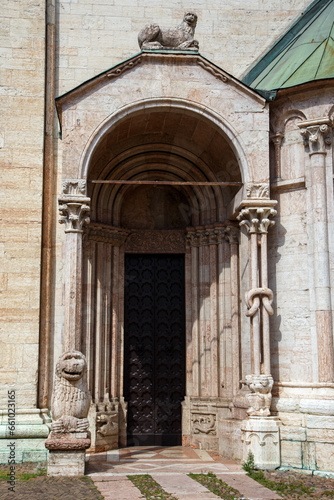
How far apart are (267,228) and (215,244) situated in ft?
7.03

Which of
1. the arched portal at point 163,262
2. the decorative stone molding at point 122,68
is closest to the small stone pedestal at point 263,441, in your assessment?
the arched portal at point 163,262

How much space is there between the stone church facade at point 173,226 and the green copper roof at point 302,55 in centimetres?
5

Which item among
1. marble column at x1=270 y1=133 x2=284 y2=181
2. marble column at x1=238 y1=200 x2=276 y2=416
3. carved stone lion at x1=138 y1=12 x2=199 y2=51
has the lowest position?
marble column at x1=238 y1=200 x2=276 y2=416

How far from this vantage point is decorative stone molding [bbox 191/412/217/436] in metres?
12.3

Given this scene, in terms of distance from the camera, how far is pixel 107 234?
1312 centimetres

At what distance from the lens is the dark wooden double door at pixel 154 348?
1309cm

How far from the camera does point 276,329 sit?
1112 cm

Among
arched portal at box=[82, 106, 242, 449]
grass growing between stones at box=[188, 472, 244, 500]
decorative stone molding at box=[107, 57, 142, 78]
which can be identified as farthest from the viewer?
arched portal at box=[82, 106, 242, 449]

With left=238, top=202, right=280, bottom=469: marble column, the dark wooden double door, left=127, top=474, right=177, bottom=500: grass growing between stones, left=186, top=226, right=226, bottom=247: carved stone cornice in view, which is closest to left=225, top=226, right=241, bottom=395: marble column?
left=186, top=226, right=226, bottom=247: carved stone cornice

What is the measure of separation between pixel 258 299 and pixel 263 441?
7.67 feet

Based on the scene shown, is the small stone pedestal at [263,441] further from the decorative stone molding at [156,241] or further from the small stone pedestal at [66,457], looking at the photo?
the decorative stone molding at [156,241]

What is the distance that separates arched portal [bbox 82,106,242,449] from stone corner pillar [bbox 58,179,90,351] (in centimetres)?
144

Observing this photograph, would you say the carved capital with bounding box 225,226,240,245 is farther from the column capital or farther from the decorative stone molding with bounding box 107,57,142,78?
the decorative stone molding with bounding box 107,57,142,78

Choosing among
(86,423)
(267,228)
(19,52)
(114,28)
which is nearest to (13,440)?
(86,423)
